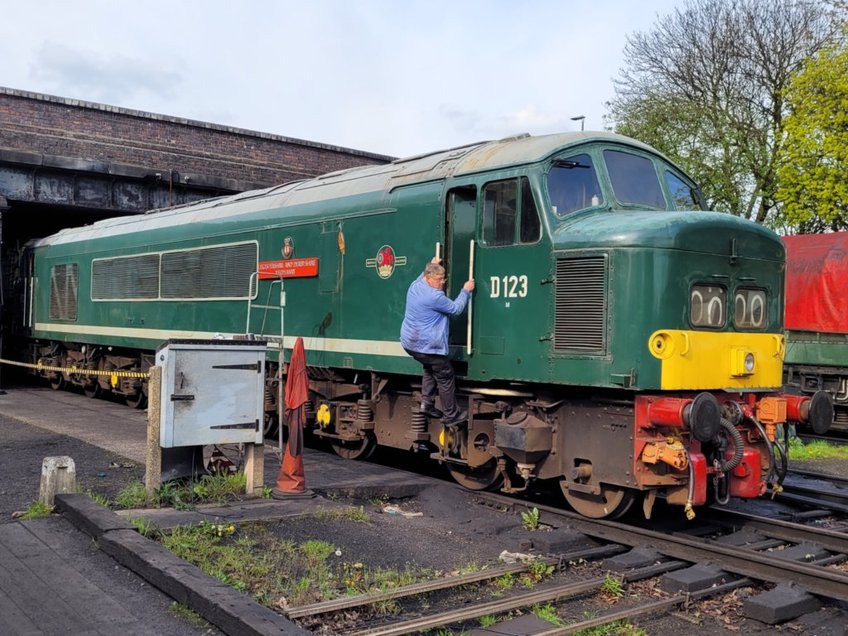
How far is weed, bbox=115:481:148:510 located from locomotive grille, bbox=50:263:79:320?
36.3ft

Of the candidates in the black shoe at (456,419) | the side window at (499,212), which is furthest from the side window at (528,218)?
the black shoe at (456,419)

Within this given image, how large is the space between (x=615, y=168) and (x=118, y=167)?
47.0ft

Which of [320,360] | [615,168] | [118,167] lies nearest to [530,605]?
[615,168]

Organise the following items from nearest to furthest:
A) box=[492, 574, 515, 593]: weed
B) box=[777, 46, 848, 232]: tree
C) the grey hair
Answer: box=[492, 574, 515, 593]: weed < the grey hair < box=[777, 46, 848, 232]: tree

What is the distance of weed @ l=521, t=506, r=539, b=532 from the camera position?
7.30 meters

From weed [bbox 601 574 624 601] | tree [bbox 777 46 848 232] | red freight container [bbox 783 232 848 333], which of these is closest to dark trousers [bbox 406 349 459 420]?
weed [bbox 601 574 624 601]

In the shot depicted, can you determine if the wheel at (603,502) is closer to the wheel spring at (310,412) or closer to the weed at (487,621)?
the weed at (487,621)

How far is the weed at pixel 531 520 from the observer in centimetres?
730

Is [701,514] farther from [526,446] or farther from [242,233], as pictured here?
[242,233]

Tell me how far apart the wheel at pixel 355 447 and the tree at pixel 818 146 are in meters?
16.5

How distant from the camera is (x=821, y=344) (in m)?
15.5

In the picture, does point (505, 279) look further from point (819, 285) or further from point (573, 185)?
point (819, 285)

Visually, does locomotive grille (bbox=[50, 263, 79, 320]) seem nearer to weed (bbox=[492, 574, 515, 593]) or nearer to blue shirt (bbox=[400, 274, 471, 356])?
blue shirt (bbox=[400, 274, 471, 356])

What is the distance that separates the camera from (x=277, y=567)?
5.65 metres
